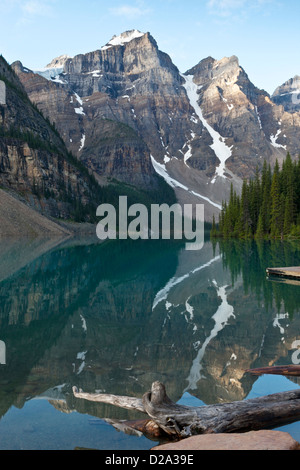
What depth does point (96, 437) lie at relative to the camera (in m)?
6.68

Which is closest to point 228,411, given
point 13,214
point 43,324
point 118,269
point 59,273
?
point 43,324

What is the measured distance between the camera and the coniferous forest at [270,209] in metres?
80.2

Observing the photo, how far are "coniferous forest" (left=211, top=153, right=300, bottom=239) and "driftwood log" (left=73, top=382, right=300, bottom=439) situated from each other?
242 feet

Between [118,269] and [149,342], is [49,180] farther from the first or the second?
[149,342]

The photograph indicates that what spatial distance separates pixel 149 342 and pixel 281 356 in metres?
4.33

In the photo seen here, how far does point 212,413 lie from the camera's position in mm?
6727

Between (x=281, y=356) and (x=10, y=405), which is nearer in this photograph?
(x=10, y=405)

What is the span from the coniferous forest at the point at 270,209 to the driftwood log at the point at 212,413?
7371 cm
